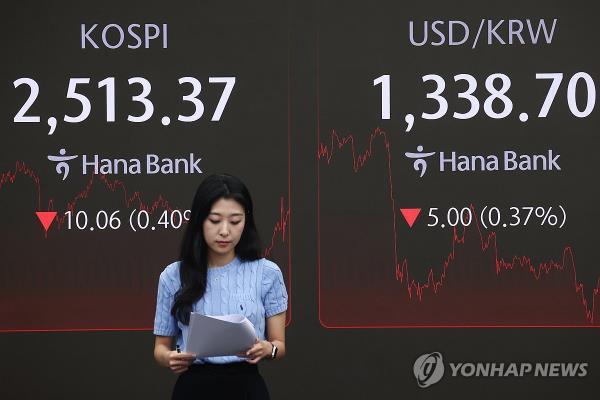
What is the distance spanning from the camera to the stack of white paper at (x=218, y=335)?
2346 mm

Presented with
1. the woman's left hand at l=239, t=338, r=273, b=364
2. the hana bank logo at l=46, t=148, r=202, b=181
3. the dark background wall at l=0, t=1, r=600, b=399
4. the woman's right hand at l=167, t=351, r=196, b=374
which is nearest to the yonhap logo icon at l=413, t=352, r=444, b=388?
the dark background wall at l=0, t=1, r=600, b=399

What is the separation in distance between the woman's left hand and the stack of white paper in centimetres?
2

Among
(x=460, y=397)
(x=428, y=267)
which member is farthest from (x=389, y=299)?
(x=460, y=397)

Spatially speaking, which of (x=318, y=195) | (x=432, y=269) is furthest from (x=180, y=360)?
(x=432, y=269)

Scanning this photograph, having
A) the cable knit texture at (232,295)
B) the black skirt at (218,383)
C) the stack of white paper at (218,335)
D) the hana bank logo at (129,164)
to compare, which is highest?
the hana bank logo at (129,164)

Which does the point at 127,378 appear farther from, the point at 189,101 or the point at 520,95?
the point at 520,95

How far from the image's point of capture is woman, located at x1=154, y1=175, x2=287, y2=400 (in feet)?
8.20

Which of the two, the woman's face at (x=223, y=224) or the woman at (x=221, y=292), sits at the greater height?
the woman's face at (x=223, y=224)

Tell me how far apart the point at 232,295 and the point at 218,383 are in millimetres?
228

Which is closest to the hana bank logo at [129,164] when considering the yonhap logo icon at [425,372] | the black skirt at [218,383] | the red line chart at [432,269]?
the red line chart at [432,269]

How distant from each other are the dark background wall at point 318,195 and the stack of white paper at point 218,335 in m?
1.73

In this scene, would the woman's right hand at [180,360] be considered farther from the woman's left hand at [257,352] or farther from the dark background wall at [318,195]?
the dark background wall at [318,195]

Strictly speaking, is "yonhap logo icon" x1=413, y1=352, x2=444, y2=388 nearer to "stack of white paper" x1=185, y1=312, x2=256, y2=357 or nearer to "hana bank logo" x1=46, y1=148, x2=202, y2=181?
"hana bank logo" x1=46, y1=148, x2=202, y2=181

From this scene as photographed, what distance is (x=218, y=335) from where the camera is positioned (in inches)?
93.3
